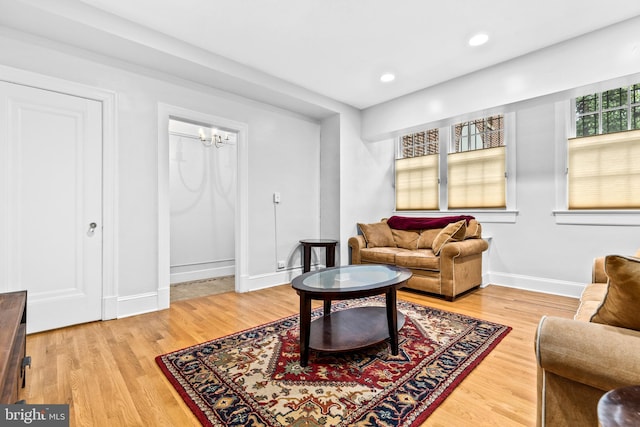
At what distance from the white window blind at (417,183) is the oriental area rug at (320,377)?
263 cm

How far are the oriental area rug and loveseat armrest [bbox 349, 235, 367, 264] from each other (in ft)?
5.74

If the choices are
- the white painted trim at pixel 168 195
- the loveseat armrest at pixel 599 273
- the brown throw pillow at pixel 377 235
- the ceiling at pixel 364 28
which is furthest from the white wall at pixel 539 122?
the white painted trim at pixel 168 195

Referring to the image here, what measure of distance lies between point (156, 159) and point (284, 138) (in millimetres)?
1749

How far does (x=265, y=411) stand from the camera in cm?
148

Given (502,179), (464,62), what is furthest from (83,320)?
(502,179)

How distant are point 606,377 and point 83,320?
11.7ft

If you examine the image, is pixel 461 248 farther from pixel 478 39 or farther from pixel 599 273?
pixel 478 39

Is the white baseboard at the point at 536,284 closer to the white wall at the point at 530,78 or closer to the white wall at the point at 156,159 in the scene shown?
the white wall at the point at 530,78

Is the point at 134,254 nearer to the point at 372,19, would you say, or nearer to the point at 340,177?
the point at 340,177

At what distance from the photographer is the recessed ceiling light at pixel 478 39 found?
8.99ft

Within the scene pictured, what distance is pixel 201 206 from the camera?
188 inches

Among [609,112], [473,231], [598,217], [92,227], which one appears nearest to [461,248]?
[473,231]

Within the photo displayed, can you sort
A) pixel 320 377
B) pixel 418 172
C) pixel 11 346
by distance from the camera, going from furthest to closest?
pixel 418 172 < pixel 320 377 < pixel 11 346

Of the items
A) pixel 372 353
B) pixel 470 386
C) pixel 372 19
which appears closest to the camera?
pixel 470 386
